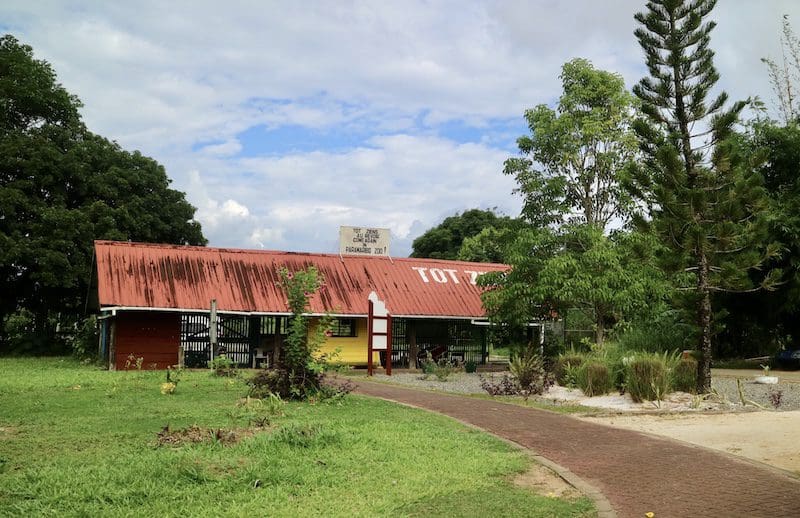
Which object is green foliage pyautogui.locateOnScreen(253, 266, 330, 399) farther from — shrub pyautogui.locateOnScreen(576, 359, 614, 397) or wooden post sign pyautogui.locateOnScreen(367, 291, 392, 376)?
wooden post sign pyautogui.locateOnScreen(367, 291, 392, 376)

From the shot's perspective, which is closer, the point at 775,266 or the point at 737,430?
the point at 737,430

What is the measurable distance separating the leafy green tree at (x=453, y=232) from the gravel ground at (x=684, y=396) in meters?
30.1

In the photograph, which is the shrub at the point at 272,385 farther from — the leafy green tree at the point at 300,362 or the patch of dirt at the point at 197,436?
the patch of dirt at the point at 197,436

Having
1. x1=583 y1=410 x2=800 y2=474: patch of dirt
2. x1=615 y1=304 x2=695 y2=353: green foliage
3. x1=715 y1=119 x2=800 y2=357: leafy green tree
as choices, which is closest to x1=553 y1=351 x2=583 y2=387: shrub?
x1=583 y1=410 x2=800 y2=474: patch of dirt

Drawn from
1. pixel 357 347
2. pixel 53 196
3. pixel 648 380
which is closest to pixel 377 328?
pixel 357 347

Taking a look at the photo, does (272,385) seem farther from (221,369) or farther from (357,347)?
(357,347)

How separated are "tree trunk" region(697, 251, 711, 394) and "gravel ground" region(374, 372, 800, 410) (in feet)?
1.66

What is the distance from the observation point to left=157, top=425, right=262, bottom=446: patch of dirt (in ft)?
24.9

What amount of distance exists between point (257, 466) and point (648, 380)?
8.67 m

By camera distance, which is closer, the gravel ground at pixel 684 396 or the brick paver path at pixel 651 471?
the brick paver path at pixel 651 471

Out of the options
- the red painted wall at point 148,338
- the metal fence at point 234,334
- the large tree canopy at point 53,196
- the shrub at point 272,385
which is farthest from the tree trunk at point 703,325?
the large tree canopy at point 53,196

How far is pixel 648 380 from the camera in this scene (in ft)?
42.2

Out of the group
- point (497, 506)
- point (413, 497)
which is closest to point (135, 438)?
point (413, 497)

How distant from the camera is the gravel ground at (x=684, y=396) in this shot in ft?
42.0
